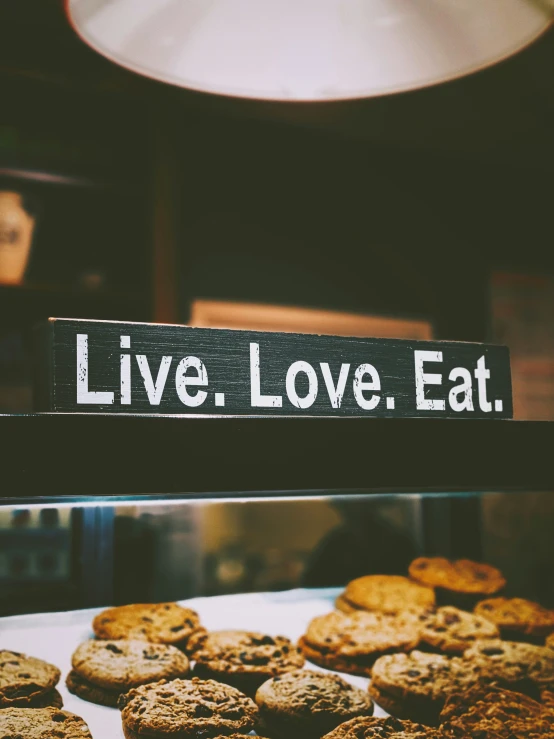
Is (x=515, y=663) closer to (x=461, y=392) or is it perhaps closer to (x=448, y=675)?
(x=448, y=675)

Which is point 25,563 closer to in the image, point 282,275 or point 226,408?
point 226,408

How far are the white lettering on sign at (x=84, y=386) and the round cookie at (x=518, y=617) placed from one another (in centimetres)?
116

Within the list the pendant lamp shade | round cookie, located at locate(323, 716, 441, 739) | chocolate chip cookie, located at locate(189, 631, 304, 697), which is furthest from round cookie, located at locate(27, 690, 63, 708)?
the pendant lamp shade

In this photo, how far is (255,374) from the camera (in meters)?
0.91

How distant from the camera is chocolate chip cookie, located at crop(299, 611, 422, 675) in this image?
1.37 metres

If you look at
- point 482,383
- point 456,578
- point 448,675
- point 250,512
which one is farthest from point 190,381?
point 456,578

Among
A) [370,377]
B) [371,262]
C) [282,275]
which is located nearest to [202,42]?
[370,377]

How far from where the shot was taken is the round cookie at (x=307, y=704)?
108 centimetres

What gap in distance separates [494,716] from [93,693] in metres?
0.67

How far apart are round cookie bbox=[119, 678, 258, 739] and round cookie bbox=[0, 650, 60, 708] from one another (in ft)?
0.45

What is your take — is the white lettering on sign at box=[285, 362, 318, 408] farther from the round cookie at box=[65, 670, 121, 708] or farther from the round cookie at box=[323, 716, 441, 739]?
the round cookie at box=[65, 670, 121, 708]

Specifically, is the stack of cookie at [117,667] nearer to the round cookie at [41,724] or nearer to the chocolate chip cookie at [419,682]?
the round cookie at [41,724]

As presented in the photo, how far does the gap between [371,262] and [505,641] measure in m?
2.75

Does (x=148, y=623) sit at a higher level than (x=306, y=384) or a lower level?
lower
